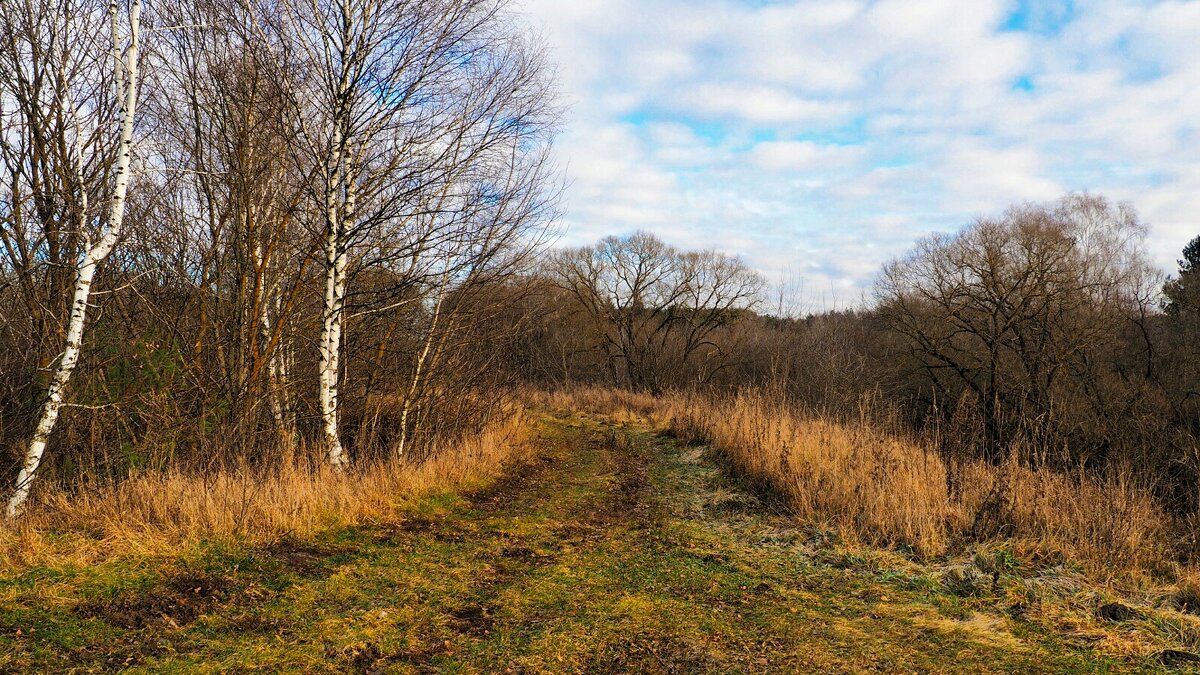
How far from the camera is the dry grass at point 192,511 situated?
4195mm

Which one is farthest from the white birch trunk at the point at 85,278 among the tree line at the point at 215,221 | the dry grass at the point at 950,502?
the dry grass at the point at 950,502

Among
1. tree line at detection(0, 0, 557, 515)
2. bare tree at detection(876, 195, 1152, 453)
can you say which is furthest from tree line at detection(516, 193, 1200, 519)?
tree line at detection(0, 0, 557, 515)

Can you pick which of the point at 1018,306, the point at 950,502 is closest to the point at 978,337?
the point at 1018,306

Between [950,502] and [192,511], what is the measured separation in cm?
616

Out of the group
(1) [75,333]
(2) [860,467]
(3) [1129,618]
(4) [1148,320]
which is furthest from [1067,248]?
(1) [75,333]

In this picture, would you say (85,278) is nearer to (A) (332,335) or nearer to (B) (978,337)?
(A) (332,335)

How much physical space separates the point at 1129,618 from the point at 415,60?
7.12m

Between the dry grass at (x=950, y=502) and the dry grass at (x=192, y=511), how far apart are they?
4051mm

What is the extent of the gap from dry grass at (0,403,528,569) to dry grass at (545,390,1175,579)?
405 cm

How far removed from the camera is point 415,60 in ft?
21.7

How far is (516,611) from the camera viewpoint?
3979 mm

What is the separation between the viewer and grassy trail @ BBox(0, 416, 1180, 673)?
3.24 meters

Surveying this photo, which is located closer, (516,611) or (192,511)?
(516,611)

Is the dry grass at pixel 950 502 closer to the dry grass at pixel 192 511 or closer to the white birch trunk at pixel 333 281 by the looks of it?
the dry grass at pixel 192 511
